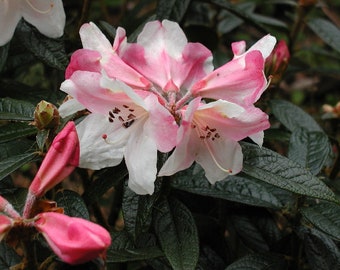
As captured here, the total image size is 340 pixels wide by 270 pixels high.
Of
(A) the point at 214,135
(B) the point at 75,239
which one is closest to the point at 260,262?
(A) the point at 214,135

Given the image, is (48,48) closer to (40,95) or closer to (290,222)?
(40,95)

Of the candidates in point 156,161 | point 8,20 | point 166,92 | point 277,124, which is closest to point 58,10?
point 8,20

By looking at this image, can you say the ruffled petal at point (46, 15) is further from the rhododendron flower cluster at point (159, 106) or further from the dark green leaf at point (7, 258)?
the dark green leaf at point (7, 258)

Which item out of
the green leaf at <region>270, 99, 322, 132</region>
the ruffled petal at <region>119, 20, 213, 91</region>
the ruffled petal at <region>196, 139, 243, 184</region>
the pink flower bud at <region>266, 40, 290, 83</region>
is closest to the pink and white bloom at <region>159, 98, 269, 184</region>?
the ruffled petal at <region>196, 139, 243, 184</region>

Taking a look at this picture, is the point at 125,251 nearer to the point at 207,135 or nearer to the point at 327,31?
the point at 207,135

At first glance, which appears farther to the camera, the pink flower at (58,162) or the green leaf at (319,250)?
the green leaf at (319,250)

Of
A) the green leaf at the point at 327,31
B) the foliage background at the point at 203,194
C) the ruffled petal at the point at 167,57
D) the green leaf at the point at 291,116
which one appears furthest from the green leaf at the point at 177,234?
the green leaf at the point at 327,31
